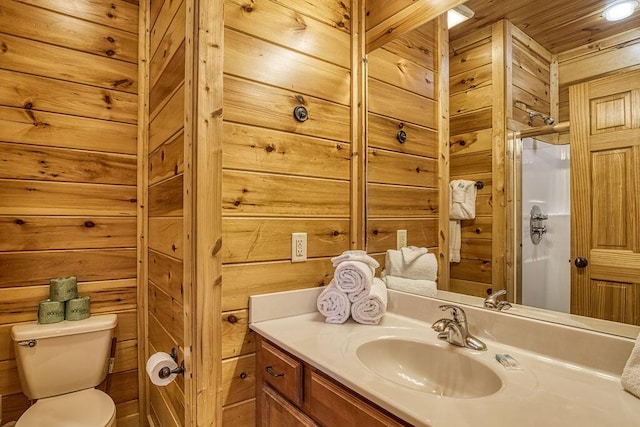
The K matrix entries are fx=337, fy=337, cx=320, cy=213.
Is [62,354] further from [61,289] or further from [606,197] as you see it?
[606,197]

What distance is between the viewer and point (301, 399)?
1.01 metres

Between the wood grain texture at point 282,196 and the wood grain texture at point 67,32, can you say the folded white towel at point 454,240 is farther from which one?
the wood grain texture at point 67,32

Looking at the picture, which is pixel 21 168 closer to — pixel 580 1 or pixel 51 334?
pixel 51 334

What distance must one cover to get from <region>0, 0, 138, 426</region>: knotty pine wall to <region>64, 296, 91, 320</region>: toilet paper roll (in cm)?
9

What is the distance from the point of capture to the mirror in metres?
1.05

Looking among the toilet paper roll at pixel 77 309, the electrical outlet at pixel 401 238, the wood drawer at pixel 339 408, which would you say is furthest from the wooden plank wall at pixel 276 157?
the toilet paper roll at pixel 77 309

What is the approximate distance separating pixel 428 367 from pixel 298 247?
635 mm

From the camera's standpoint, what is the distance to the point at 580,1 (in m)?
0.99

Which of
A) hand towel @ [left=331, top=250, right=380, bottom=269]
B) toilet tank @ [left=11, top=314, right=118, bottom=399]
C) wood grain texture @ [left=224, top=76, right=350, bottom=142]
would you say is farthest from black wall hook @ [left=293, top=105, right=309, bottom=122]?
toilet tank @ [left=11, top=314, right=118, bottom=399]

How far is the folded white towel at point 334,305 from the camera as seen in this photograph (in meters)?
1.26

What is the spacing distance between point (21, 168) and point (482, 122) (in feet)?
7.02

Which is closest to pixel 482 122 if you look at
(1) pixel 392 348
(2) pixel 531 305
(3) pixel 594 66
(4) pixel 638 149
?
(3) pixel 594 66

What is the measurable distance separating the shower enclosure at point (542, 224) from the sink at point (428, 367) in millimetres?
302

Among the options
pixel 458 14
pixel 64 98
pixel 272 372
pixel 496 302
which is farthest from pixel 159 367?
pixel 458 14
